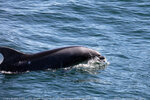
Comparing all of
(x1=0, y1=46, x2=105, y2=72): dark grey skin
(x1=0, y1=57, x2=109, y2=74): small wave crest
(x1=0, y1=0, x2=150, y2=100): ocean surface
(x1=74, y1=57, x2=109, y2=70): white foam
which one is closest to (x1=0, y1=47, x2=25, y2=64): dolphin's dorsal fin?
(x1=0, y1=46, x2=105, y2=72): dark grey skin

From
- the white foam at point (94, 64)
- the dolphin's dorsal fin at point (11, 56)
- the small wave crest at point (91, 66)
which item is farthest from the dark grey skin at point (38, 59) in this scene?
the white foam at point (94, 64)

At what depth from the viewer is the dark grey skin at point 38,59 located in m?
16.3

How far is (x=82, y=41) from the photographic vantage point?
21.0 m

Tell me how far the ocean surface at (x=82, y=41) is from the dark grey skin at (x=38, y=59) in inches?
A: 10.6

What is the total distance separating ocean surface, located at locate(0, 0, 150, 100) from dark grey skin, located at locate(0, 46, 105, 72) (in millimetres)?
270

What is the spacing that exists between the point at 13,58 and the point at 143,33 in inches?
355

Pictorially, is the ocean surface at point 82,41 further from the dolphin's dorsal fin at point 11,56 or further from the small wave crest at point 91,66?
the dolphin's dorsal fin at point 11,56

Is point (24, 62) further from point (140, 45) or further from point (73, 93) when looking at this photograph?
point (140, 45)

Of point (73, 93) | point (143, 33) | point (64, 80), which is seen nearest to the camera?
point (73, 93)

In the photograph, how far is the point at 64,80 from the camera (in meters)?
15.9

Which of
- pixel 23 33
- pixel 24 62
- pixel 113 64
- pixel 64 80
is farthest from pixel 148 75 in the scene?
pixel 23 33

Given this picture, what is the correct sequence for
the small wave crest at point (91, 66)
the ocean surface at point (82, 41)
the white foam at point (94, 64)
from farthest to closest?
the white foam at point (94, 64), the small wave crest at point (91, 66), the ocean surface at point (82, 41)

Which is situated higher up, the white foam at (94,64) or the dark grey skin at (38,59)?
the dark grey skin at (38,59)

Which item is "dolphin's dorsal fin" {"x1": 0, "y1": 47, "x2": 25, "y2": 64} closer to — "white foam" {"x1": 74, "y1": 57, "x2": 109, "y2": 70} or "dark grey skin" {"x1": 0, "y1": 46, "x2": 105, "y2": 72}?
"dark grey skin" {"x1": 0, "y1": 46, "x2": 105, "y2": 72}
